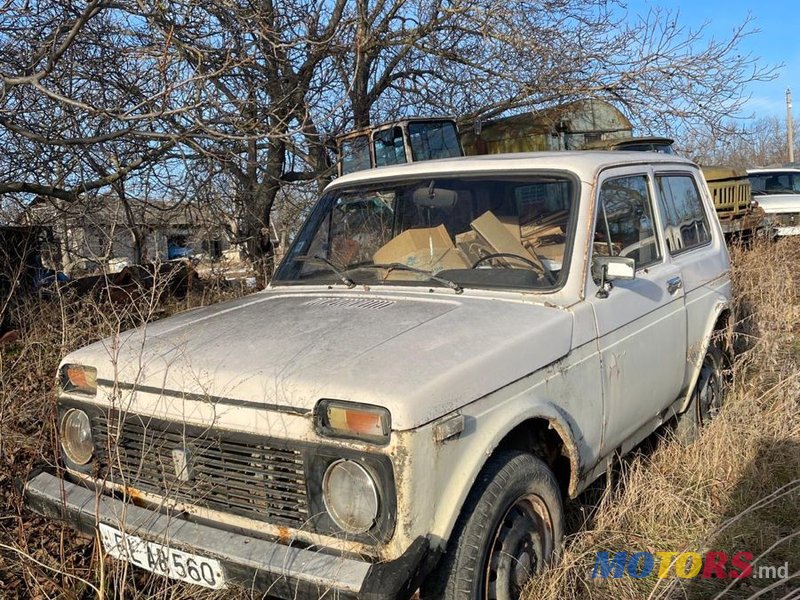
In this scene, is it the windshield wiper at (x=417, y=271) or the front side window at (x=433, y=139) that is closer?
the windshield wiper at (x=417, y=271)

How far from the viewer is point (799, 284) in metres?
7.70

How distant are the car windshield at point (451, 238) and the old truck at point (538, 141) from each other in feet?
17.6

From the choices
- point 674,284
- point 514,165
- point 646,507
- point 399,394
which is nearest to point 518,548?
point 399,394

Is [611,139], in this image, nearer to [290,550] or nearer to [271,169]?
[271,169]

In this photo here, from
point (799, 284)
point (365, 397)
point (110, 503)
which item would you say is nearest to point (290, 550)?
point (365, 397)

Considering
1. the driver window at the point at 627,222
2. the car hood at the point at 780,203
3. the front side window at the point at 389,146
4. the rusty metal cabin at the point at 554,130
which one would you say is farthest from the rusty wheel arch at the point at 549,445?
the car hood at the point at 780,203

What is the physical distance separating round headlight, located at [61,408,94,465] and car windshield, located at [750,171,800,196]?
1432 centimetres

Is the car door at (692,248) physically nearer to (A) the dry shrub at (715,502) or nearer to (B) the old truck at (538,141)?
(A) the dry shrub at (715,502)

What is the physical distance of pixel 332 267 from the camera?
138 inches

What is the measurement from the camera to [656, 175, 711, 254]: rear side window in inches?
159

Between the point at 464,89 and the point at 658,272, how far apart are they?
8.53m

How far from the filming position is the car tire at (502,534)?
2211 mm

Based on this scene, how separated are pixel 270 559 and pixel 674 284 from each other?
2.71 m

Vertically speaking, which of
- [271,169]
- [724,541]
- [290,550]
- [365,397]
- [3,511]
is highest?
[271,169]
